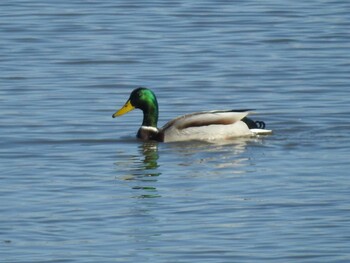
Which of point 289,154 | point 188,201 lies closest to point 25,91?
point 289,154

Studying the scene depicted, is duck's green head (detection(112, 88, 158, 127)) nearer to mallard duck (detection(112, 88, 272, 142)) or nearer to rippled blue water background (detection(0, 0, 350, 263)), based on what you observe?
mallard duck (detection(112, 88, 272, 142))

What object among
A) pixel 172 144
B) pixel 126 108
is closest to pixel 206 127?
pixel 172 144

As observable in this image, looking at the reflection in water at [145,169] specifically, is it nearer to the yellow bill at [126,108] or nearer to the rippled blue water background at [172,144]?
the rippled blue water background at [172,144]

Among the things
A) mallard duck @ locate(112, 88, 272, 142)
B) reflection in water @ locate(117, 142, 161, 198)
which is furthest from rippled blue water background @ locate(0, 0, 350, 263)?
mallard duck @ locate(112, 88, 272, 142)

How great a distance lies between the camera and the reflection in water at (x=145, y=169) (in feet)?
47.0

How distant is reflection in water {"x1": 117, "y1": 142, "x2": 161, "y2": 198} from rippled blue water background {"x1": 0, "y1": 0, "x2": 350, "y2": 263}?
0.11ft

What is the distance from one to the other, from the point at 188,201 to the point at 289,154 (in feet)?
9.09

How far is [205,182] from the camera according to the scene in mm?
14453

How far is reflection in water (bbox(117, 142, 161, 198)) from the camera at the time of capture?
1432 centimetres

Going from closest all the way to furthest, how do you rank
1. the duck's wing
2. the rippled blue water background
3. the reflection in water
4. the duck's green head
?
the rippled blue water background, the reflection in water, the duck's wing, the duck's green head

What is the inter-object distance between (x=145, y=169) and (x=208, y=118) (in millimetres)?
2098

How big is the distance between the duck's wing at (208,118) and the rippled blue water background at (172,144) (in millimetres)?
253

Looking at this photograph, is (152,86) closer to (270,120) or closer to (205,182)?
(270,120)

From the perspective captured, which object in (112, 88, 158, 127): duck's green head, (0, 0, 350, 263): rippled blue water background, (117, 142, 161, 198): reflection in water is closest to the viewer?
(0, 0, 350, 263): rippled blue water background
